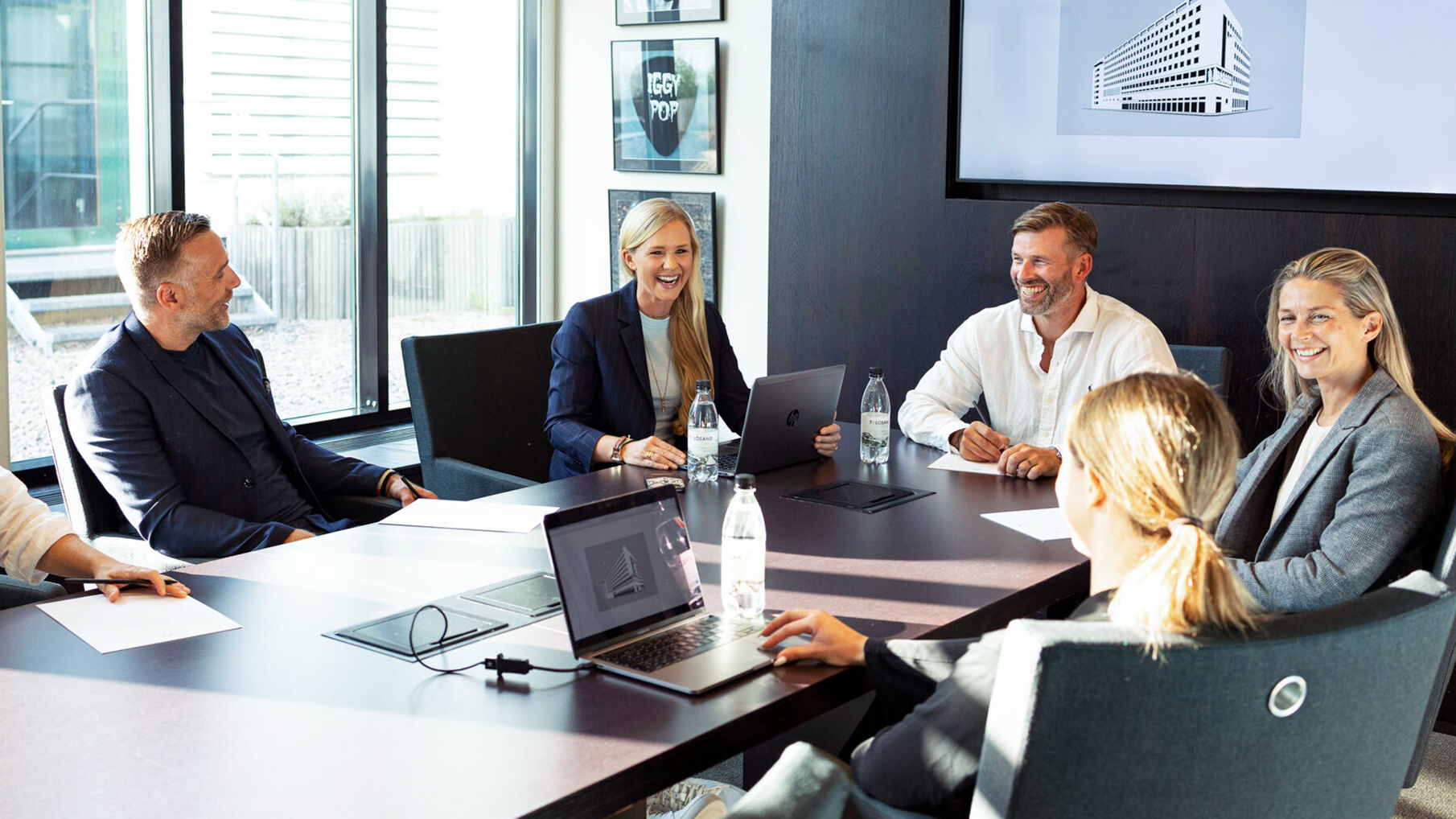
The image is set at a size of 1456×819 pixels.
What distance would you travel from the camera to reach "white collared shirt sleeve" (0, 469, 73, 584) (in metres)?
2.46

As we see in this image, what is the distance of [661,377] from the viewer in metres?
3.66

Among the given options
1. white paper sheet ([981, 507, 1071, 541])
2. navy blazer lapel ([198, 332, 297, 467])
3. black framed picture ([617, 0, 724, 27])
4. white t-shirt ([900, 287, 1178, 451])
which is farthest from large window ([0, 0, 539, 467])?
white paper sheet ([981, 507, 1071, 541])

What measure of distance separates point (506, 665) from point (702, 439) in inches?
50.1

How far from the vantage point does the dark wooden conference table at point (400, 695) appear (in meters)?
1.48

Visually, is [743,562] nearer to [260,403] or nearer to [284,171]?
[260,403]

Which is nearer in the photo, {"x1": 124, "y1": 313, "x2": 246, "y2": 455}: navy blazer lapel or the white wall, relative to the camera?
{"x1": 124, "y1": 313, "x2": 246, "y2": 455}: navy blazer lapel

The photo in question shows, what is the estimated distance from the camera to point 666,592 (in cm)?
203

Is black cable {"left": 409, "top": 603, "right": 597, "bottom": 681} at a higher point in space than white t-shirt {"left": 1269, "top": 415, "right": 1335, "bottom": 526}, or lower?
lower

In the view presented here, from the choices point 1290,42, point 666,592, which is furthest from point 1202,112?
point 666,592

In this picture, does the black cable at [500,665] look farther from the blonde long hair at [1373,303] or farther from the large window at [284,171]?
the large window at [284,171]

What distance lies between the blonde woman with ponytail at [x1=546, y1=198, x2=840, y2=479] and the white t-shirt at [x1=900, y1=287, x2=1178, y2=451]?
58 cm

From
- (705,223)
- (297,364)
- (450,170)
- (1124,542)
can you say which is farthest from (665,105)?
(1124,542)

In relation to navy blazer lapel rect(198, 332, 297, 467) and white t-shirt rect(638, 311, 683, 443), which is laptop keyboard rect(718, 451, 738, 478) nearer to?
white t-shirt rect(638, 311, 683, 443)

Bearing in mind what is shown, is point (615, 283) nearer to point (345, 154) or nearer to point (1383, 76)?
point (345, 154)
